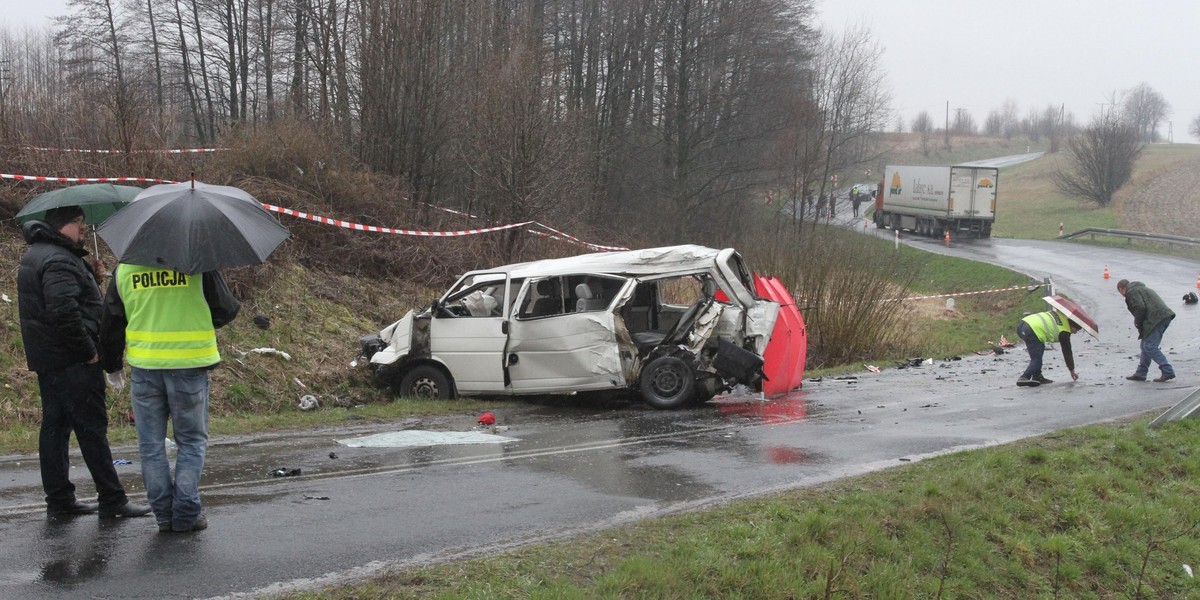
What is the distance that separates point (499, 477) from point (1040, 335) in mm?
9624

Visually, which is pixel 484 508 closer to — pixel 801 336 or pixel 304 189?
pixel 801 336

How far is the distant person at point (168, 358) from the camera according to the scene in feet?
19.3

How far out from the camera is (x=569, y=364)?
500 inches

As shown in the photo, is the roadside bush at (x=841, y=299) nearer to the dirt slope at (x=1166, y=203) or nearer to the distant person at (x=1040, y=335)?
the distant person at (x=1040, y=335)

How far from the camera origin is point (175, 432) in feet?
19.9

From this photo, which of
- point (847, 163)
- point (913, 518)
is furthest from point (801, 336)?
point (847, 163)

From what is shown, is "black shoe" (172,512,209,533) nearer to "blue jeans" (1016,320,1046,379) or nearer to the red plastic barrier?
the red plastic barrier

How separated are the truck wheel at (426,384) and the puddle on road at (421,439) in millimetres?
2371

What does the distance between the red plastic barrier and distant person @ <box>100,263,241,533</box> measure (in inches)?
315

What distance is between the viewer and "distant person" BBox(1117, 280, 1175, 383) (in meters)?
15.4

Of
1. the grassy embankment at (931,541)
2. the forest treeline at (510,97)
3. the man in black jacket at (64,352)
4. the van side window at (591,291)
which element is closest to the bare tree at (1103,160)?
the forest treeline at (510,97)

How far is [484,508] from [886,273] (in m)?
14.0

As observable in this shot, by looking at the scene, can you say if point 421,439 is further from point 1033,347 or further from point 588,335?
point 1033,347

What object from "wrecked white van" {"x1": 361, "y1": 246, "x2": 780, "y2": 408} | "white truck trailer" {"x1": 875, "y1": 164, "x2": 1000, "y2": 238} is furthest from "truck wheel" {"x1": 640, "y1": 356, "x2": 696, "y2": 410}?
"white truck trailer" {"x1": 875, "y1": 164, "x2": 1000, "y2": 238}
